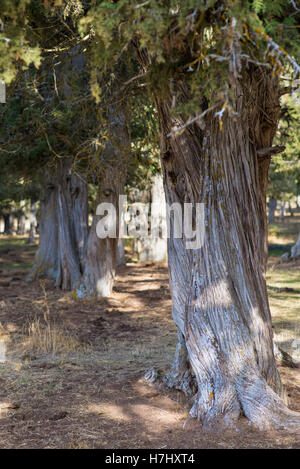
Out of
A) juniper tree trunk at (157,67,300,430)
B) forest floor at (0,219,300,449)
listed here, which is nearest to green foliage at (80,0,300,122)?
juniper tree trunk at (157,67,300,430)

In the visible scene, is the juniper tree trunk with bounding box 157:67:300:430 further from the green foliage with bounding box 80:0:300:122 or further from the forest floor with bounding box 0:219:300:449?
the green foliage with bounding box 80:0:300:122

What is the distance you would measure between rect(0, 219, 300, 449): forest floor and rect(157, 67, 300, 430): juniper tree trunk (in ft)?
0.96

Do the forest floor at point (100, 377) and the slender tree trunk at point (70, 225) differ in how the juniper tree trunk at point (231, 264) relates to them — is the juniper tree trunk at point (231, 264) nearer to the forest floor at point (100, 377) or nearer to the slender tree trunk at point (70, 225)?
the forest floor at point (100, 377)

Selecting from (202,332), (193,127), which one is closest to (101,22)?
(193,127)

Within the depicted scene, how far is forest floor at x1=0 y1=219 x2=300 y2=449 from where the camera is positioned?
14.5 feet

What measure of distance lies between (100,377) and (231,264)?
2613mm

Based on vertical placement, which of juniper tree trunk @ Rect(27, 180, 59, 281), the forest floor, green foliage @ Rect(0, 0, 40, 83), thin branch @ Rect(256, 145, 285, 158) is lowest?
the forest floor

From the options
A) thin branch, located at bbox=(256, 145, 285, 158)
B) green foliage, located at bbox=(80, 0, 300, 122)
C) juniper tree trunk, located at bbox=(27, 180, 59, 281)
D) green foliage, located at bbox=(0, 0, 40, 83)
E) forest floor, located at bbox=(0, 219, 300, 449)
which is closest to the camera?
green foliage, located at bbox=(80, 0, 300, 122)

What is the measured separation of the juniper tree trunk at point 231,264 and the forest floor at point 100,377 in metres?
0.29

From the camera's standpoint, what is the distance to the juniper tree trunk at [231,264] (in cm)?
466

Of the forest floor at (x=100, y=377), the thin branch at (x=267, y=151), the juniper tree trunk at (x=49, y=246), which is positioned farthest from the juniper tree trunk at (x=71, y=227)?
the thin branch at (x=267, y=151)

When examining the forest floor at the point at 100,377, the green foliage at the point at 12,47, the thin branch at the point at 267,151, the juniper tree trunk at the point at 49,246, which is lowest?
the forest floor at the point at 100,377

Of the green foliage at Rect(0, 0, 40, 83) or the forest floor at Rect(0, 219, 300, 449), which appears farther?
the forest floor at Rect(0, 219, 300, 449)
